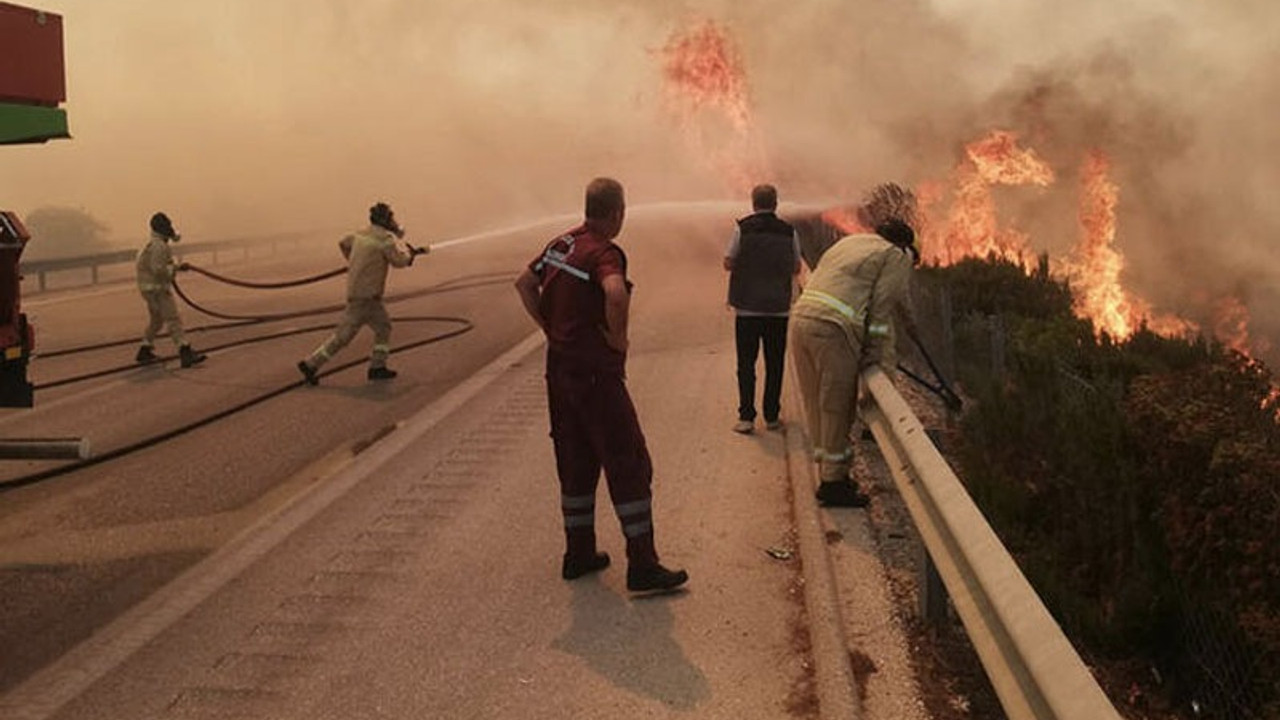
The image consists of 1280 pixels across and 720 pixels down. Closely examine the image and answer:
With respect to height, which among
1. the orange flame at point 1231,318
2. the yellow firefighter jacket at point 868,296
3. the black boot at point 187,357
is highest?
the yellow firefighter jacket at point 868,296

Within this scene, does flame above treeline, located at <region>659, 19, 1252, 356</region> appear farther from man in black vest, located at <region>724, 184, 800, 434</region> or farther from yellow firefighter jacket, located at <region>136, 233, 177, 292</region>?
yellow firefighter jacket, located at <region>136, 233, 177, 292</region>

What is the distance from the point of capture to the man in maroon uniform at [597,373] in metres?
4.27

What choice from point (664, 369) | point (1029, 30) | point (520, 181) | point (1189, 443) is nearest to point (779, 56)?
point (1029, 30)

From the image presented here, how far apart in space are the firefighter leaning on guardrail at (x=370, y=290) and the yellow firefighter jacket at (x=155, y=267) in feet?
7.52

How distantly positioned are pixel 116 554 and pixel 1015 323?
23.1 feet

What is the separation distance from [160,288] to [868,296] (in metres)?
8.15

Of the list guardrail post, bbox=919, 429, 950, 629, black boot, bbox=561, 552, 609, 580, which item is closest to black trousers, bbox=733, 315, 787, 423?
black boot, bbox=561, 552, 609, 580

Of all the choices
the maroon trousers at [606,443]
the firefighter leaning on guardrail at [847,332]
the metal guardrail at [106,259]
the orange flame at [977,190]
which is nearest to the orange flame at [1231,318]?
the orange flame at [977,190]

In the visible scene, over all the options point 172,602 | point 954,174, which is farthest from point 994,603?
point 954,174

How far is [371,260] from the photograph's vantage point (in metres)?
9.31

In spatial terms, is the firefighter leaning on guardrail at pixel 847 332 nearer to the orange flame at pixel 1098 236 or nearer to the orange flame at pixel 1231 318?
the orange flame at pixel 1098 236

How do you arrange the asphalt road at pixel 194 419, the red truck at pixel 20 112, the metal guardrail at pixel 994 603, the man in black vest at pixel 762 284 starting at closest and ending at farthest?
the metal guardrail at pixel 994 603 < the red truck at pixel 20 112 < the asphalt road at pixel 194 419 < the man in black vest at pixel 762 284

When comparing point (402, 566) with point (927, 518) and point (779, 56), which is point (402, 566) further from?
point (779, 56)

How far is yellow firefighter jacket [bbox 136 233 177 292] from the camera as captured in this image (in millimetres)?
10352
